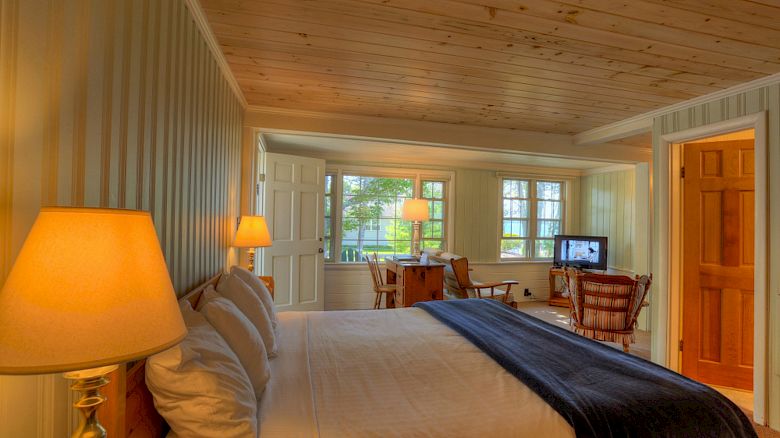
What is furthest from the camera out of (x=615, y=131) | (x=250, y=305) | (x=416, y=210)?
(x=416, y=210)

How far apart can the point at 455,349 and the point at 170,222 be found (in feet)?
4.98

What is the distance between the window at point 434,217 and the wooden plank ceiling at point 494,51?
254 centimetres

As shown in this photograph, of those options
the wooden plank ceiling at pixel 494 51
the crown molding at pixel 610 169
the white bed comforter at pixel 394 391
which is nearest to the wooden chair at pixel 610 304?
the wooden plank ceiling at pixel 494 51

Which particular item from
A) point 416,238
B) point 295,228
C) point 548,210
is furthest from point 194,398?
point 548,210

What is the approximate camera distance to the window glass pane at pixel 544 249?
20.1 ft

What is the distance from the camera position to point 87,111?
40.0 inches

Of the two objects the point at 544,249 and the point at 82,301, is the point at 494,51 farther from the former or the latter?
the point at 544,249

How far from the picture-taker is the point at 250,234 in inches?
112

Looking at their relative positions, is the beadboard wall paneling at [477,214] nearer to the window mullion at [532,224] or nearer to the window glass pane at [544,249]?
the window mullion at [532,224]

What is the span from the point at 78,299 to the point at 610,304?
3.49 metres

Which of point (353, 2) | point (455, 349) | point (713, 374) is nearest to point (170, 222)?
point (353, 2)

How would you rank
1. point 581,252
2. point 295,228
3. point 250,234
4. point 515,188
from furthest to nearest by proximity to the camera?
point 515,188 < point 581,252 < point 295,228 < point 250,234

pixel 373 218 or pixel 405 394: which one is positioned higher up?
pixel 373 218

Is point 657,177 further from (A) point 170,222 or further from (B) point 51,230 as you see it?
(B) point 51,230
